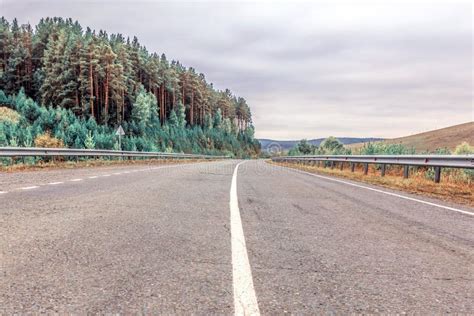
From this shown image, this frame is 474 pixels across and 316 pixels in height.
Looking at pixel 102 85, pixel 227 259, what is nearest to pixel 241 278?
pixel 227 259

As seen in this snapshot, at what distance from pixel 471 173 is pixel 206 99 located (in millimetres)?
99401

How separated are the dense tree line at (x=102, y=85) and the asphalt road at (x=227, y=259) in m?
29.2

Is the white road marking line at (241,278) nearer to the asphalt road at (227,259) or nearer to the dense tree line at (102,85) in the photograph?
the asphalt road at (227,259)

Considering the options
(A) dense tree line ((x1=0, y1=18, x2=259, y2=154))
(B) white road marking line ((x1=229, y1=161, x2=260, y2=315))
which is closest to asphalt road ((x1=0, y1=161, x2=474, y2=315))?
(B) white road marking line ((x1=229, y1=161, x2=260, y2=315))

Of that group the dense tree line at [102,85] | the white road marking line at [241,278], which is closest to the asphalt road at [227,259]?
the white road marking line at [241,278]

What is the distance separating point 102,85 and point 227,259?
65193 mm

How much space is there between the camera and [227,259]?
3.49 meters

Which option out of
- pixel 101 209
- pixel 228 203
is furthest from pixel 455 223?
pixel 101 209

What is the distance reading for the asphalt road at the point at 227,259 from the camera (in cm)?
253

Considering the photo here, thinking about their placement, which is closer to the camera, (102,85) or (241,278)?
(241,278)

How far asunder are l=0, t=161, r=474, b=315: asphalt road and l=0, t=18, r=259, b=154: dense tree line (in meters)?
29.2

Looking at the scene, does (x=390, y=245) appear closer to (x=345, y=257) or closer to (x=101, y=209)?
(x=345, y=257)

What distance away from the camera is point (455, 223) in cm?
584

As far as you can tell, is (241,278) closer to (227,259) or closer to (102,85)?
(227,259)
